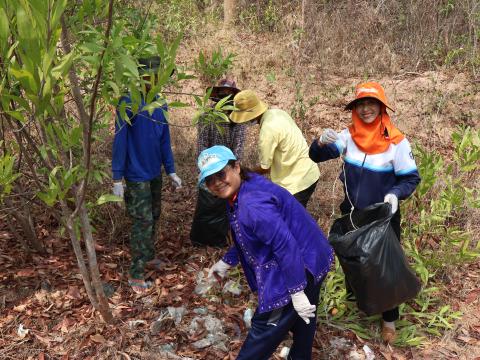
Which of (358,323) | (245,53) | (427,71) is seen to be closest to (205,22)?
(245,53)

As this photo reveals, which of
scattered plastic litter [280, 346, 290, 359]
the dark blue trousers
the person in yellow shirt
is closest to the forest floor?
scattered plastic litter [280, 346, 290, 359]

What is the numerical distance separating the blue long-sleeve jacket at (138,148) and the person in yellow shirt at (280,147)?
705mm

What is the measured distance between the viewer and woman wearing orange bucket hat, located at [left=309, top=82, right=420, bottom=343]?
2.60 meters

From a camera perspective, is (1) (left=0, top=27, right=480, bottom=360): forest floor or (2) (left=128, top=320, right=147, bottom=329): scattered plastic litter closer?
(1) (left=0, top=27, right=480, bottom=360): forest floor

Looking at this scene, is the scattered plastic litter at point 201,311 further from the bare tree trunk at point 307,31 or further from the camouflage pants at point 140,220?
the bare tree trunk at point 307,31

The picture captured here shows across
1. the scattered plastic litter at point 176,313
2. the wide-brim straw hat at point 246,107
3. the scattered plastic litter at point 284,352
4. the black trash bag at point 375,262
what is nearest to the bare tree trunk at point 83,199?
the scattered plastic litter at point 176,313

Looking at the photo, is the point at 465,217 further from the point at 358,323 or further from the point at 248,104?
the point at 248,104

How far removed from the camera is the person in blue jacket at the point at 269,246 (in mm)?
1927

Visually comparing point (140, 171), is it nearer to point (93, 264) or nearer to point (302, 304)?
point (93, 264)

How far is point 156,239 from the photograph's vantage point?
3.89 meters

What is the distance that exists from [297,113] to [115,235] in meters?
3.51

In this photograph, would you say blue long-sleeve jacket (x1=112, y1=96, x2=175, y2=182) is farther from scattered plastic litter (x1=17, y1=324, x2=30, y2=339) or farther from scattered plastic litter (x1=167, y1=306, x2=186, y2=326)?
scattered plastic litter (x1=17, y1=324, x2=30, y2=339)

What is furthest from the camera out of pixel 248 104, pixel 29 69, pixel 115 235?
pixel 115 235

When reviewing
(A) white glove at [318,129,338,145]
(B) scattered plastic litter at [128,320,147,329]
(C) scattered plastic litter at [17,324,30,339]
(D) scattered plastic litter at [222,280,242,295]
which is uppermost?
(A) white glove at [318,129,338,145]
